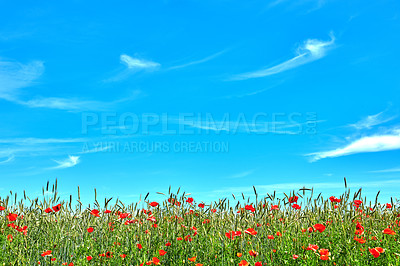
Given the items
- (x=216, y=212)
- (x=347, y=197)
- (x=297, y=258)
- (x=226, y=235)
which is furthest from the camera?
(x=216, y=212)

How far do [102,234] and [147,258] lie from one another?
1136mm

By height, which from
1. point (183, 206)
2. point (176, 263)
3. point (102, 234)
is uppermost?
point (183, 206)

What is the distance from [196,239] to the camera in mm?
6000

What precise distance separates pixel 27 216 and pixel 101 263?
2.13 metres

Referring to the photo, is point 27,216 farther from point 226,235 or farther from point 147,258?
point 226,235

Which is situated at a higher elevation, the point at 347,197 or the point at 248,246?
the point at 347,197

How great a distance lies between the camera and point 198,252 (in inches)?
217

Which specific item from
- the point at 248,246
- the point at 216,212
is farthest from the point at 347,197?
the point at 216,212

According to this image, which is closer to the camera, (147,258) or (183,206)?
(147,258)

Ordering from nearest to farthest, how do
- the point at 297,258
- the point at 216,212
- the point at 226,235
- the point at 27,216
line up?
1. the point at 297,258
2. the point at 226,235
3. the point at 27,216
4. the point at 216,212

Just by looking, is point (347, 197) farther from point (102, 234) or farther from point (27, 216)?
point (27, 216)

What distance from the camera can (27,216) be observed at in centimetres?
619

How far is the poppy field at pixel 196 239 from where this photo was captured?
4.98 metres

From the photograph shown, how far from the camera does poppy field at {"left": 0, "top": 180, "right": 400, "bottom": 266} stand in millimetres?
4984
